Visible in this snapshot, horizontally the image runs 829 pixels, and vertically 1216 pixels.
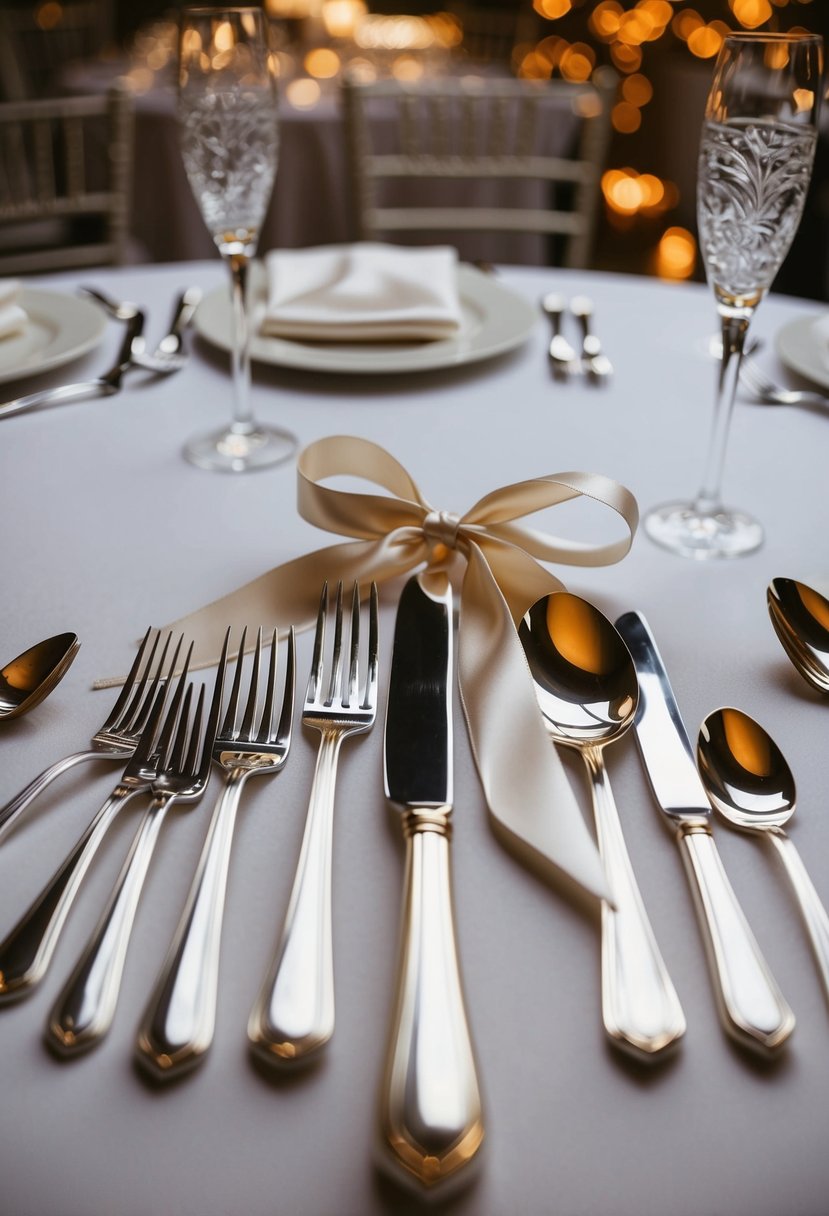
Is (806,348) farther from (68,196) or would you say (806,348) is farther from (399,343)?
(68,196)

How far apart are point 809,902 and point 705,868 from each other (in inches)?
1.5

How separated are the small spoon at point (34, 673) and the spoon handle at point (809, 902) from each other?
0.34 metres

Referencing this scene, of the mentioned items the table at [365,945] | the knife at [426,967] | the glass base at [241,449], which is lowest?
the table at [365,945]

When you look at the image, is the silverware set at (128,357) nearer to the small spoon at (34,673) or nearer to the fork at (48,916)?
the small spoon at (34,673)

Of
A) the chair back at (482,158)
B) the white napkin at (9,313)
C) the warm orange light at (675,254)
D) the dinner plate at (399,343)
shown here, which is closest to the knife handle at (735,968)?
the dinner plate at (399,343)

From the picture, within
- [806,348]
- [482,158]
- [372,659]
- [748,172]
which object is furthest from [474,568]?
[482,158]

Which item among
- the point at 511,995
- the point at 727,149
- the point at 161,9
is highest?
the point at 161,9

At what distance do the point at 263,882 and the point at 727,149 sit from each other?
50 centimetres

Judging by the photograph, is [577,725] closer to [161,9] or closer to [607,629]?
[607,629]

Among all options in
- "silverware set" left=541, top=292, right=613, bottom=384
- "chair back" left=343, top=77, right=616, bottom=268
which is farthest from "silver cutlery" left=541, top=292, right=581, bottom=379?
"chair back" left=343, top=77, right=616, bottom=268

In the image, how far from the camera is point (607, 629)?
1.54ft

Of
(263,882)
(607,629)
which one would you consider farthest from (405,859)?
(607,629)

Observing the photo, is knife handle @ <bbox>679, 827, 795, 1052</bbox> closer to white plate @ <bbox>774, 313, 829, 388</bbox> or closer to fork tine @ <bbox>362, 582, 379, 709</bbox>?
fork tine @ <bbox>362, 582, 379, 709</bbox>

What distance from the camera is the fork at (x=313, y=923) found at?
0.29 meters
